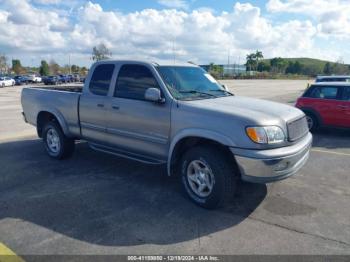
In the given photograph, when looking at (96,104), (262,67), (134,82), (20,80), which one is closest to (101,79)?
(96,104)

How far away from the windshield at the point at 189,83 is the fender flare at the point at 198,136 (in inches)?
23.0

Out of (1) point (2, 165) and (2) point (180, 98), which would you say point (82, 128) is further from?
(2) point (180, 98)

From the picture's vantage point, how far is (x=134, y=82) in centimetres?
515

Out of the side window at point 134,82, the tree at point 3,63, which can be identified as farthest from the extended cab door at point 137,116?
the tree at point 3,63

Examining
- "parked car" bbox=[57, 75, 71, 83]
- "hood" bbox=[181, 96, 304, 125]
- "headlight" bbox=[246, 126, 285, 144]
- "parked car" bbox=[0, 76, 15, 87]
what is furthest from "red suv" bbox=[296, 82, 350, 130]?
"parked car" bbox=[57, 75, 71, 83]

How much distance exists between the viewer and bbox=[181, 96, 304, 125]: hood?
13.0 feet

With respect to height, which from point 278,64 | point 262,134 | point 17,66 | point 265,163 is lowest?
point 265,163

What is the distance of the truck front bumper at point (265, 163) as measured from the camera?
3814mm

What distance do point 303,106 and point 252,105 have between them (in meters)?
5.61

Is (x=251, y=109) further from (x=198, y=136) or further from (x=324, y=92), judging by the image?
(x=324, y=92)

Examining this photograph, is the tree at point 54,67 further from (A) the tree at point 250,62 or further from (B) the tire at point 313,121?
(B) the tire at point 313,121

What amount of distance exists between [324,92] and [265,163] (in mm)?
6499

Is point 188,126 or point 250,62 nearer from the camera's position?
point 188,126

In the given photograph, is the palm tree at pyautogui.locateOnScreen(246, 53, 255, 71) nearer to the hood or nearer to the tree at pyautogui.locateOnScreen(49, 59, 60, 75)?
the tree at pyautogui.locateOnScreen(49, 59, 60, 75)
